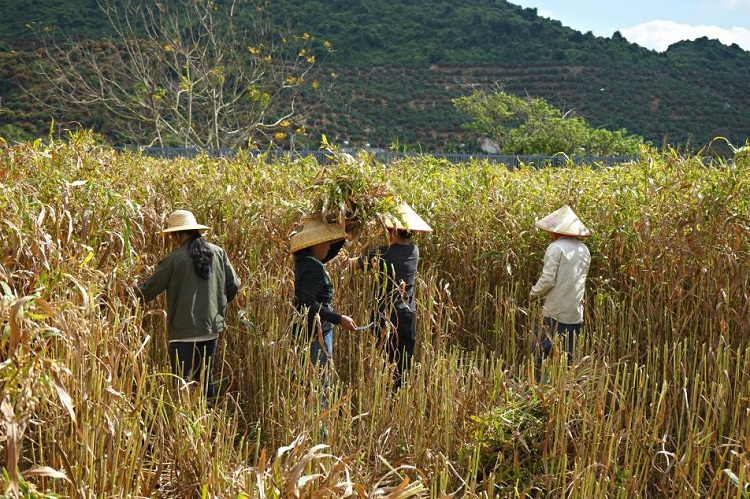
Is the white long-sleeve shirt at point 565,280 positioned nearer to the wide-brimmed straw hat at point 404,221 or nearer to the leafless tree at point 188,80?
the wide-brimmed straw hat at point 404,221

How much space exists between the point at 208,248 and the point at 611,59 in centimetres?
A: 3795

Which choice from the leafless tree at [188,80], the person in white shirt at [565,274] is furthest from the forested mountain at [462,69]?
the person in white shirt at [565,274]

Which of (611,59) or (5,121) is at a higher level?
(611,59)

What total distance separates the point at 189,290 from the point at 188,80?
15632mm

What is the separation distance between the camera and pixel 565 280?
4.38m

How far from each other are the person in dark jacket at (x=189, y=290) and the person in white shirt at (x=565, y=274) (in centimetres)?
182

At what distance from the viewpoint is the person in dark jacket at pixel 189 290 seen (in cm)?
371

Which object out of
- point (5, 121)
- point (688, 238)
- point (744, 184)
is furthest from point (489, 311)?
point (5, 121)

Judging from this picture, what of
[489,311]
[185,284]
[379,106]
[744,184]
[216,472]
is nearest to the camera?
[216,472]

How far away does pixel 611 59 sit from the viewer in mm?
38438

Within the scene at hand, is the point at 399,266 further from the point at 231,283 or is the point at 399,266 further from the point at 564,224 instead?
the point at 564,224

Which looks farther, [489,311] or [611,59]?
[611,59]

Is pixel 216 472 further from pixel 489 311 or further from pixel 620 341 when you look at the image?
pixel 489 311

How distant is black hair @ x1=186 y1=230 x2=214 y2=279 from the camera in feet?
12.2
